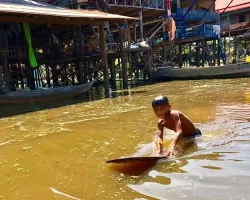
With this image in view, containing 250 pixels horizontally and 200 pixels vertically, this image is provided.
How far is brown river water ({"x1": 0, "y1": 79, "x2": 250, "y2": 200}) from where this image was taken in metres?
3.59

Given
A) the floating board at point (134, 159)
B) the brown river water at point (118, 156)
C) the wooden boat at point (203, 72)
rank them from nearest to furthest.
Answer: the brown river water at point (118, 156) → the floating board at point (134, 159) → the wooden boat at point (203, 72)

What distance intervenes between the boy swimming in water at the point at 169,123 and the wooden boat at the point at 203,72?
44.6 feet

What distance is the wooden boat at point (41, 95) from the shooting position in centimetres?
1273

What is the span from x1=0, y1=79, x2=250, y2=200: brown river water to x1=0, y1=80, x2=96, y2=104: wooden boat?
397cm

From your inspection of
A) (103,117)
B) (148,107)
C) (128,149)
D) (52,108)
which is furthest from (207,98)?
(128,149)

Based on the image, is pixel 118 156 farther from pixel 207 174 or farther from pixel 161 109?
pixel 207 174

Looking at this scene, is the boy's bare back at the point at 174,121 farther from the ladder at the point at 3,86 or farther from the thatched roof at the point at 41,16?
the ladder at the point at 3,86

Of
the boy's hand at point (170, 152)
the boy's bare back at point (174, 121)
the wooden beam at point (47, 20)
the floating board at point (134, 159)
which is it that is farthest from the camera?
the wooden beam at point (47, 20)

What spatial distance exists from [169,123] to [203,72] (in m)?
15.3

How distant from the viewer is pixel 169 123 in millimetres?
4875

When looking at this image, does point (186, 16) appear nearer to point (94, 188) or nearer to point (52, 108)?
point (52, 108)

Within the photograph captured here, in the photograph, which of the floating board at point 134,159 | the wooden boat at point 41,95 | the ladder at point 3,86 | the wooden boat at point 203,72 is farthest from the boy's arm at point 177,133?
the wooden boat at point 203,72

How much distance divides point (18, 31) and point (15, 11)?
19.7 feet

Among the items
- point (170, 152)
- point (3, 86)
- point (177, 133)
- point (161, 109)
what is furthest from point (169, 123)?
point (3, 86)
